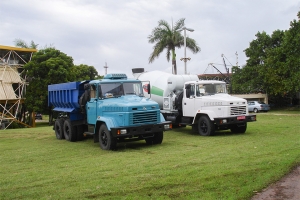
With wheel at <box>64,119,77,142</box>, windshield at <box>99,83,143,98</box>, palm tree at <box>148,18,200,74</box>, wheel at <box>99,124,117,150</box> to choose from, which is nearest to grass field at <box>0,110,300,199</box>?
wheel at <box>99,124,117,150</box>

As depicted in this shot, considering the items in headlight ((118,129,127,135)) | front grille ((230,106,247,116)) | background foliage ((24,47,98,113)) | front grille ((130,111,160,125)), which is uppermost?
background foliage ((24,47,98,113))

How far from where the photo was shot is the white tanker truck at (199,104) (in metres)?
15.2

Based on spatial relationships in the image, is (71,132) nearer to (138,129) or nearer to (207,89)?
(138,129)

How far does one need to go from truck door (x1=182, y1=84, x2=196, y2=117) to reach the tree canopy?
21.9 meters

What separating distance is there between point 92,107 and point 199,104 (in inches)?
195

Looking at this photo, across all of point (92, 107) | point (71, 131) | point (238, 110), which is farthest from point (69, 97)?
point (238, 110)

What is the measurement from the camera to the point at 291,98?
48688 mm

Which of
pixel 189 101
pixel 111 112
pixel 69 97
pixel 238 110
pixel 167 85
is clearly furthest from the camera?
pixel 167 85

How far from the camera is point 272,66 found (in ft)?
131

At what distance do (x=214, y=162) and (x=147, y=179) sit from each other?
227 centimetres

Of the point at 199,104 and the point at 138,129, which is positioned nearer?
the point at 138,129

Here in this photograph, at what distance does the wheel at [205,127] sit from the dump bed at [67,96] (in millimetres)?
5403

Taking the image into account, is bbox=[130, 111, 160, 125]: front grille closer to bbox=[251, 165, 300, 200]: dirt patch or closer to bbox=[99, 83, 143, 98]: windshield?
bbox=[99, 83, 143, 98]: windshield

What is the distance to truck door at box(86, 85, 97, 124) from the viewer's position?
44.9ft
